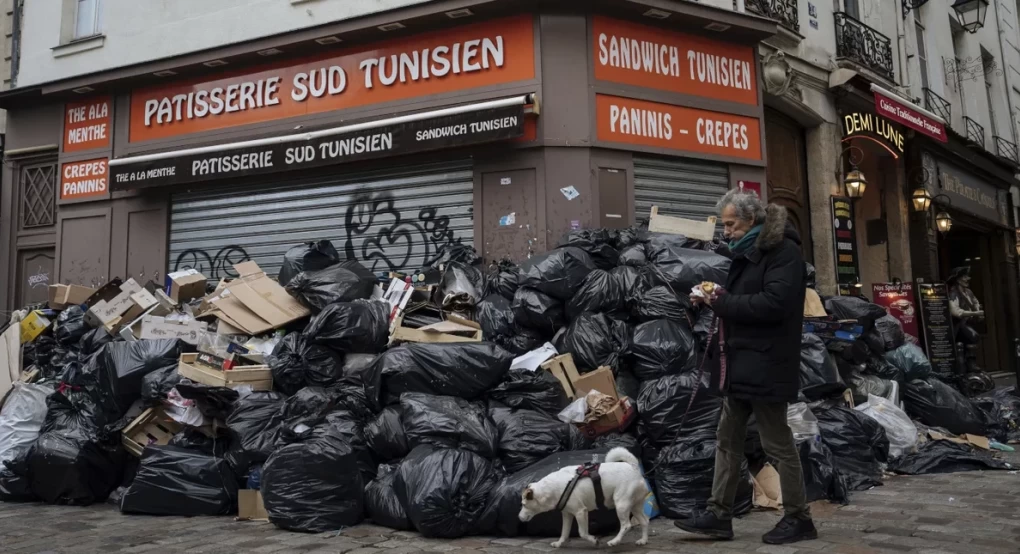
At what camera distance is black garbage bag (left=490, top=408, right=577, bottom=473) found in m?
4.27

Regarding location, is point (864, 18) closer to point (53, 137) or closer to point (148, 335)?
point (148, 335)

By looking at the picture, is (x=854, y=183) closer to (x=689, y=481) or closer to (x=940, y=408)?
(x=940, y=408)

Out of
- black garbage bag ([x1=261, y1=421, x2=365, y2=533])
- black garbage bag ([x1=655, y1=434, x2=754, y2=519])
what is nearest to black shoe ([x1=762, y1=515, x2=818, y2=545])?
black garbage bag ([x1=655, y1=434, x2=754, y2=519])

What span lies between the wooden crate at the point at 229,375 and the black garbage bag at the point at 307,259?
1.70m

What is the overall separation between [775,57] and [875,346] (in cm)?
377

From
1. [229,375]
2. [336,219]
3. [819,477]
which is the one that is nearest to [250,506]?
[229,375]

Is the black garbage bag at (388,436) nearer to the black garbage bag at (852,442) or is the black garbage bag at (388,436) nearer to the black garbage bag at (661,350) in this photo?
the black garbage bag at (661,350)

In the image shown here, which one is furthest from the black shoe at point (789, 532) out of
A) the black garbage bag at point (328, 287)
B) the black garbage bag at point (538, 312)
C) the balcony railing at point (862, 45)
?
the balcony railing at point (862, 45)

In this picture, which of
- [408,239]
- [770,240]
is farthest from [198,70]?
[770,240]

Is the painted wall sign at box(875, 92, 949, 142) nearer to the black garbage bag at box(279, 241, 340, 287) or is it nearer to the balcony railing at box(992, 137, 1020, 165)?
the balcony railing at box(992, 137, 1020, 165)

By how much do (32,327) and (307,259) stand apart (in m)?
2.88

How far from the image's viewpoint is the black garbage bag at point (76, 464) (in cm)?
520

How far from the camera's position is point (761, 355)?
11.6 ft

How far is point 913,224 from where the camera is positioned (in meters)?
11.7
